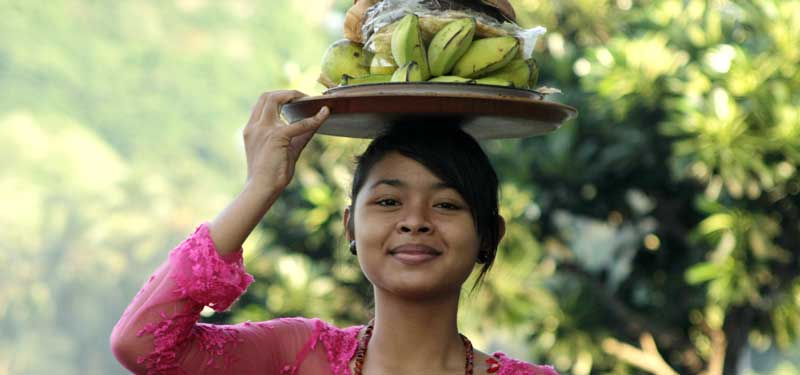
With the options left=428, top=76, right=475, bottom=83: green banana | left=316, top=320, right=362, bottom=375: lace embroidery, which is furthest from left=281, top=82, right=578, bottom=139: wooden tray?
left=316, top=320, right=362, bottom=375: lace embroidery

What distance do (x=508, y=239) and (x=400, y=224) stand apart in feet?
14.2

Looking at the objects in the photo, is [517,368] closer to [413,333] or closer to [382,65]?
[413,333]

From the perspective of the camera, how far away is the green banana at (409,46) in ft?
7.47

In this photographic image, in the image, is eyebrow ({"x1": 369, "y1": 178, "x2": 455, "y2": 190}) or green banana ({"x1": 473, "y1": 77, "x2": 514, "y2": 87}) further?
eyebrow ({"x1": 369, "y1": 178, "x2": 455, "y2": 190})

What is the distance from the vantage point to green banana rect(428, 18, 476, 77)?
229 centimetres

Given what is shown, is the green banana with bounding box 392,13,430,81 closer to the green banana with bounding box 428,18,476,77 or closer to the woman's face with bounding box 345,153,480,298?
the green banana with bounding box 428,18,476,77

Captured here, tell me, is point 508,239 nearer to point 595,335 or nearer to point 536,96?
point 595,335

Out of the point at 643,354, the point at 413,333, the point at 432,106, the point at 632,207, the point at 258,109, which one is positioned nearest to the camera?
the point at 432,106

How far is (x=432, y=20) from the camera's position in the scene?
2.36 meters

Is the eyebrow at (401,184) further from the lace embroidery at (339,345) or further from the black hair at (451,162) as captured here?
the lace embroidery at (339,345)

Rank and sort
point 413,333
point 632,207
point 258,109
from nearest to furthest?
1. point 258,109
2. point 413,333
3. point 632,207

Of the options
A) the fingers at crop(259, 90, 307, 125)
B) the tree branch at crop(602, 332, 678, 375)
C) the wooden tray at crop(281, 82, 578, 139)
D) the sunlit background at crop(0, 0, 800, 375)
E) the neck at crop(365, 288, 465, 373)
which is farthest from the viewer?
the tree branch at crop(602, 332, 678, 375)

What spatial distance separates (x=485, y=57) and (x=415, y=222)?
31cm

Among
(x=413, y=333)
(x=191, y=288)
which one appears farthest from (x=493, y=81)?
(x=191, y=288)
